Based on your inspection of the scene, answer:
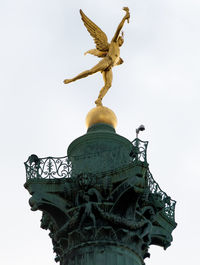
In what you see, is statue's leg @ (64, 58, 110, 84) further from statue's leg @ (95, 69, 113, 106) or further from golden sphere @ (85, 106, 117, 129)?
golden sphere @ (85, 106, 117, 129)

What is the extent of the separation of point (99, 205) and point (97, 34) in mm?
9978

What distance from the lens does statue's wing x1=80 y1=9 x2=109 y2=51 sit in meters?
44.9

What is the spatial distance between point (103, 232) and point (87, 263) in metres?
1.30

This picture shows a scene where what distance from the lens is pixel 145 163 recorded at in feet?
125

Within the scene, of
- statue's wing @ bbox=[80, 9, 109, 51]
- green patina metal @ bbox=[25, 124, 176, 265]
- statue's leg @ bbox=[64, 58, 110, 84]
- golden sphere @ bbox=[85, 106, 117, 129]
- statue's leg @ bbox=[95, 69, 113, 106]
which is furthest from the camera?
statue's wing @ bbox=[80, 9, 109, 51]

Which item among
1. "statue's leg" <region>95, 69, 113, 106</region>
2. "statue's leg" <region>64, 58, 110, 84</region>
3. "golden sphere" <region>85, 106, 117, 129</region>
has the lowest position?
"golden sphere" <region>85, 106, 117, 129</region>

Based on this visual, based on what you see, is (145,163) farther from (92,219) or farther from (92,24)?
(92,24)

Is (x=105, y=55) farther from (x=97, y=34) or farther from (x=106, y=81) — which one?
(x=106, y=81)

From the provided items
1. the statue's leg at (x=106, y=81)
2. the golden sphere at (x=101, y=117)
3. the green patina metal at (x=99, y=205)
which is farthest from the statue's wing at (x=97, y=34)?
the green patina metal at (x=99, y=205)

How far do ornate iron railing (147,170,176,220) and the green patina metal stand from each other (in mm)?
38

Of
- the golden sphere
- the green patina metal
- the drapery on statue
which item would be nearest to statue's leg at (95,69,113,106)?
the drapery on statue

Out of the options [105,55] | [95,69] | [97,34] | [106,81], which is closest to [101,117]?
[106,81]

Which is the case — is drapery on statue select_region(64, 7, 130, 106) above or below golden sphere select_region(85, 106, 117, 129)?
above

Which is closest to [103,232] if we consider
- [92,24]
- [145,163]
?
[145,163]
